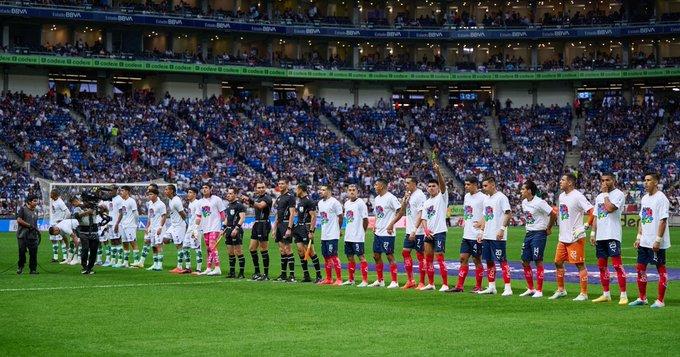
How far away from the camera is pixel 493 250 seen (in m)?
21.1

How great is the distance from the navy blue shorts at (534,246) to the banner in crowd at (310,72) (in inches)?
2133

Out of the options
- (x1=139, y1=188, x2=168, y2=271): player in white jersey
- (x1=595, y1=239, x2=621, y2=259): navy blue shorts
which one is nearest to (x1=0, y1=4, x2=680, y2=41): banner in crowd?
(x1=139, y1=188, x2=168, y2=271): player in white jersey

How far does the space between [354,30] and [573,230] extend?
63107 mm

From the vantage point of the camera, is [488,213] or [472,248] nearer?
[488,213]

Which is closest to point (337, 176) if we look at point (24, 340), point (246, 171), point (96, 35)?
point (246, 171)

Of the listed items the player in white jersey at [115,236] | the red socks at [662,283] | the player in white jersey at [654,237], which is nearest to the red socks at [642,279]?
the player in white jersey at [654,237]

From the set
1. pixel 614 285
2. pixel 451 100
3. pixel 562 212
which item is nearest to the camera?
pixel 562 212

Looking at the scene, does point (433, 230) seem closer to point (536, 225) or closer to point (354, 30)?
point (536, 225)

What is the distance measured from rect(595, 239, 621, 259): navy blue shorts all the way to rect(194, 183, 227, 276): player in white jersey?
11533 millimetres

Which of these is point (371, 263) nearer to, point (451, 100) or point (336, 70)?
point (336, 70)

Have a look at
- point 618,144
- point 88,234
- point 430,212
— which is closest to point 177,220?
point 88,234

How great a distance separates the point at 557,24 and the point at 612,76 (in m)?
6.21

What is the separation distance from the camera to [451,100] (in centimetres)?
8681

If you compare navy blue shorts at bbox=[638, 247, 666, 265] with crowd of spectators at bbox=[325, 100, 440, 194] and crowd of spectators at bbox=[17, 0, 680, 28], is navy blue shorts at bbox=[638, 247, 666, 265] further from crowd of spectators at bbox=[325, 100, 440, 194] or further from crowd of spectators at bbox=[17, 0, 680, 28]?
crowd of spectators at bbox=[17, 0, 680, 28]
